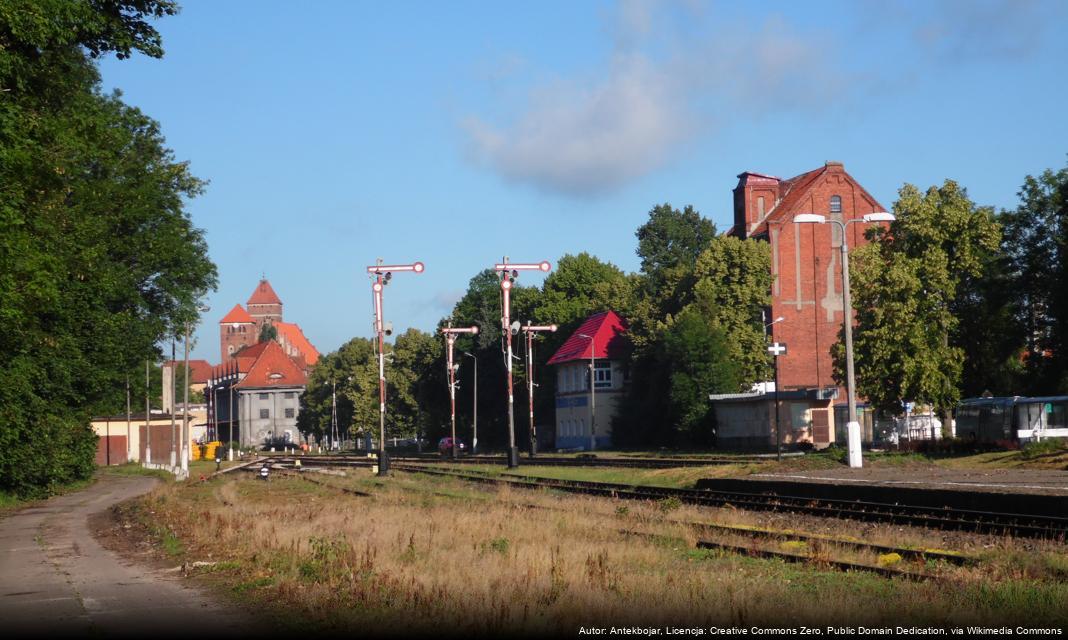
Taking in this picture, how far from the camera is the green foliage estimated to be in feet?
77.6

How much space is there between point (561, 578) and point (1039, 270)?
56.4m

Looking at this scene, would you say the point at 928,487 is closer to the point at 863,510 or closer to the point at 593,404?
the point at 863,510

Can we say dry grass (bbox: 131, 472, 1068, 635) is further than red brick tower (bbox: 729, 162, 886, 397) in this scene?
No

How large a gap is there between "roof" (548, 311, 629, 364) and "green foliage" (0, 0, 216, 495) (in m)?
43.8

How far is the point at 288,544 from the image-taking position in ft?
61.9

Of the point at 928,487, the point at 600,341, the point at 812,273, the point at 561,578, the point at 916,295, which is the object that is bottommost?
the point at 928,487

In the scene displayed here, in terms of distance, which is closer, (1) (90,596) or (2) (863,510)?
(1) (90,596)

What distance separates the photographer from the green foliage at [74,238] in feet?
77.6

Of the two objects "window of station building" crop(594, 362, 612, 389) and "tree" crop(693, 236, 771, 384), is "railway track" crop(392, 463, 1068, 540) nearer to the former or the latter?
"tree" crop(693, 236, 771, 384)

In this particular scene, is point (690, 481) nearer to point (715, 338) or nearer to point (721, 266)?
point (715, 338)

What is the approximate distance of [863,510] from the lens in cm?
2314

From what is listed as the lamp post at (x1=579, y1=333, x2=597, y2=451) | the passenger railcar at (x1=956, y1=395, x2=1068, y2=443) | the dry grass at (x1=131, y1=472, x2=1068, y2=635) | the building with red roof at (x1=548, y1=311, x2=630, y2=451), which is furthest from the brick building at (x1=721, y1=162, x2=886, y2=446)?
the dry grass at (x1=131, y1=472, x2=1068, y2=635)

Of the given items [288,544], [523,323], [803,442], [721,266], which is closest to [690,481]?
[288,544]

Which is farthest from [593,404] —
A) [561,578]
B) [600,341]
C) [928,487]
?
[561,578]
